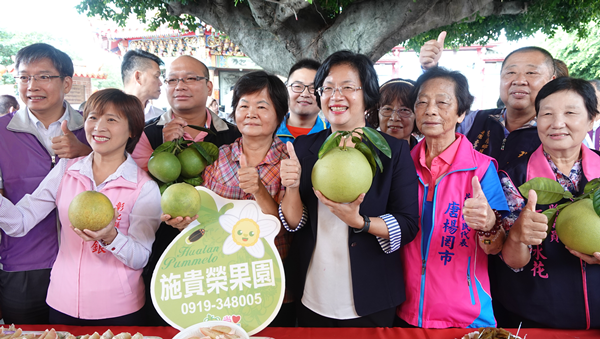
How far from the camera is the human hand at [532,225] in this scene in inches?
57.1

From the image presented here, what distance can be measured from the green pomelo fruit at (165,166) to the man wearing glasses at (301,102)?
1057mm

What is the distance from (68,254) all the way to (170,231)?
55 cm

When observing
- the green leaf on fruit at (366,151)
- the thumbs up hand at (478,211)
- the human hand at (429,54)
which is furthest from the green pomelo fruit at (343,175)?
the human hand at (429,54)

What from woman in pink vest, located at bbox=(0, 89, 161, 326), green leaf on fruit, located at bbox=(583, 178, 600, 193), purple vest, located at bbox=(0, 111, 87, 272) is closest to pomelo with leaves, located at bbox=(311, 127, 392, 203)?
green leaf on fruit, located at bbox=(583, 178, 600, 193)

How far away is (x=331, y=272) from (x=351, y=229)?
0.24m

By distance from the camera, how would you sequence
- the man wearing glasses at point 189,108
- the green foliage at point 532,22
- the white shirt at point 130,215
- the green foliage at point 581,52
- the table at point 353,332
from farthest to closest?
the green foliage at point 581,52 < the green foliage at point 532,22 < the man wearing glasses at point 189,108 < the white shirt at point 130,215 < the table at point 353,332

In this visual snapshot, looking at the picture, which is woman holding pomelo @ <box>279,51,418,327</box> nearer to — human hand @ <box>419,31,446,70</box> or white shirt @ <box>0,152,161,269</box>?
white shirt @ <box>0,152,161,269</box>

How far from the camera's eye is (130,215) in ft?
5.91

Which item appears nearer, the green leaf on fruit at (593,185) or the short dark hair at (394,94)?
the green leaf on fruit at (593,185)

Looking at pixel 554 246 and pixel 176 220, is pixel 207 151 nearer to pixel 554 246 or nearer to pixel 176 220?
pixel 176 220

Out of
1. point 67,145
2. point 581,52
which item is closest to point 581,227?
point 67,145

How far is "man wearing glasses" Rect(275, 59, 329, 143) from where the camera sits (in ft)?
9.20

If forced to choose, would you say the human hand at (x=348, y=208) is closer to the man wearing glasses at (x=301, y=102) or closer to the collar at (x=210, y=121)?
the man wearing glasses at (x=301, y=102)

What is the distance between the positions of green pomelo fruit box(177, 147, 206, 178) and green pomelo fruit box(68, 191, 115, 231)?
50 centimetres
